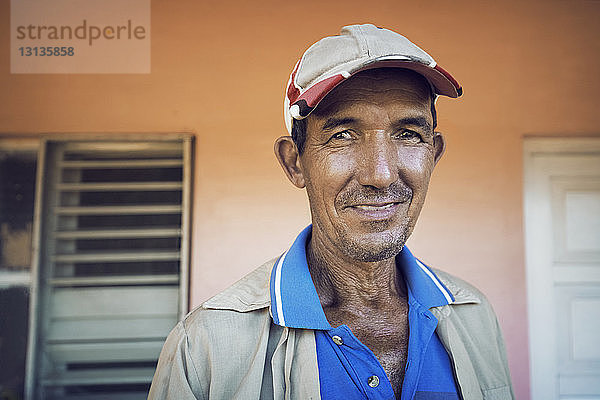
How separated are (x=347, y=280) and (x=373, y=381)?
29 cm

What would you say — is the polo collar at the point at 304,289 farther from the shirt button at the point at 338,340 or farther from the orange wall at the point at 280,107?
the orange wall at the point at 280,107

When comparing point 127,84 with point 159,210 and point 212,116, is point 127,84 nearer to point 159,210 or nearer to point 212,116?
point 212,116

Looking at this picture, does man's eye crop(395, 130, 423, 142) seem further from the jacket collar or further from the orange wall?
the orange wall

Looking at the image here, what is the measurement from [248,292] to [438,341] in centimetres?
50

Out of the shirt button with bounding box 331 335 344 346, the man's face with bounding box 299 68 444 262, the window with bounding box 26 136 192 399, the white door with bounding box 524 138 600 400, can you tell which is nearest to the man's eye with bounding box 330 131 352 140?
the man's face with bounding box 299 68 444 262

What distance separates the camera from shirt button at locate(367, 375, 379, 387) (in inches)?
43.0

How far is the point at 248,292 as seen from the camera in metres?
1.22

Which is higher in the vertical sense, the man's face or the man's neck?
the man's face

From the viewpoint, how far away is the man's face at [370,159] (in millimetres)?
1136

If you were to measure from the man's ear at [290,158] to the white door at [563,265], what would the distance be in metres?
2.32

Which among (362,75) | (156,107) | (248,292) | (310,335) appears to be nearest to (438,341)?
(310,335)

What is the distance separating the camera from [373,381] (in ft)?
3.59

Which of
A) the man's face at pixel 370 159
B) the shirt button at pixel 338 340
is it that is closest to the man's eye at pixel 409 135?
the man's face at pixel 370 159

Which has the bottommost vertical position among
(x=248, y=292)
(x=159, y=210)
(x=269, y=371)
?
(x=269, y=371)
